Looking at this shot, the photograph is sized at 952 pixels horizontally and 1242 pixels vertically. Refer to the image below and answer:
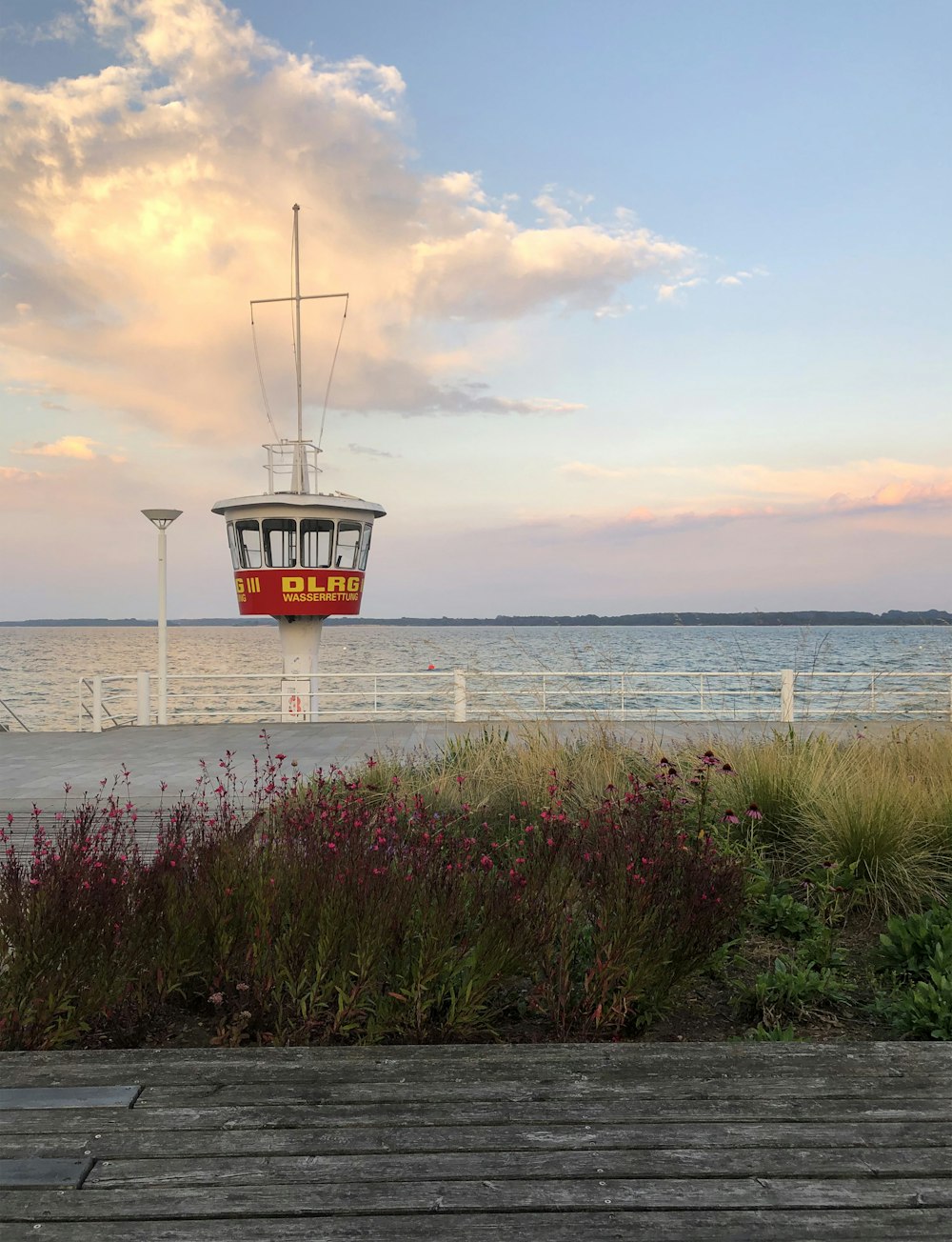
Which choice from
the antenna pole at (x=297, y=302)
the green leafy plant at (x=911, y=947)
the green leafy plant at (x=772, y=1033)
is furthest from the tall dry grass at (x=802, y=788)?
the antenna pole at (x=297, y=302)

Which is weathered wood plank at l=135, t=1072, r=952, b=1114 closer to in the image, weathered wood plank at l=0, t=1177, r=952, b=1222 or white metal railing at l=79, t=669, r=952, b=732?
weathered wood plank at l=0, t=1177, r=952, b=1222

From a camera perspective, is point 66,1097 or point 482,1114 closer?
point 482,1114

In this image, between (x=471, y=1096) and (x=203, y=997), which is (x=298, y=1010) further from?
(x=471, y=1096)

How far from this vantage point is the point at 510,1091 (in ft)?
7.40

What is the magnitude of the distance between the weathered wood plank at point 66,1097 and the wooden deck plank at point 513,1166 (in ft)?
0.87

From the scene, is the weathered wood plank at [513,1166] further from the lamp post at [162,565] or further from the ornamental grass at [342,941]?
the lamp post at [162,565]

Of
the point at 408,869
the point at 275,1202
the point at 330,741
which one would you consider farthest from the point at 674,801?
the point at 330,741

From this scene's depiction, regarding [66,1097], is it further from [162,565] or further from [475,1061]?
[162,565]

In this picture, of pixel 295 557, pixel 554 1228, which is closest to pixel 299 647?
pixel 295 557

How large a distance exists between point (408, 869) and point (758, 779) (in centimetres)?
263

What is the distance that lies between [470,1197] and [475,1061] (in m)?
0.62

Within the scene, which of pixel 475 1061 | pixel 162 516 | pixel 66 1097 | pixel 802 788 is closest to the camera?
pixel 66 1097

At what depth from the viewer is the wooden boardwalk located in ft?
5.80

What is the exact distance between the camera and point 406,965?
2.96 metres
